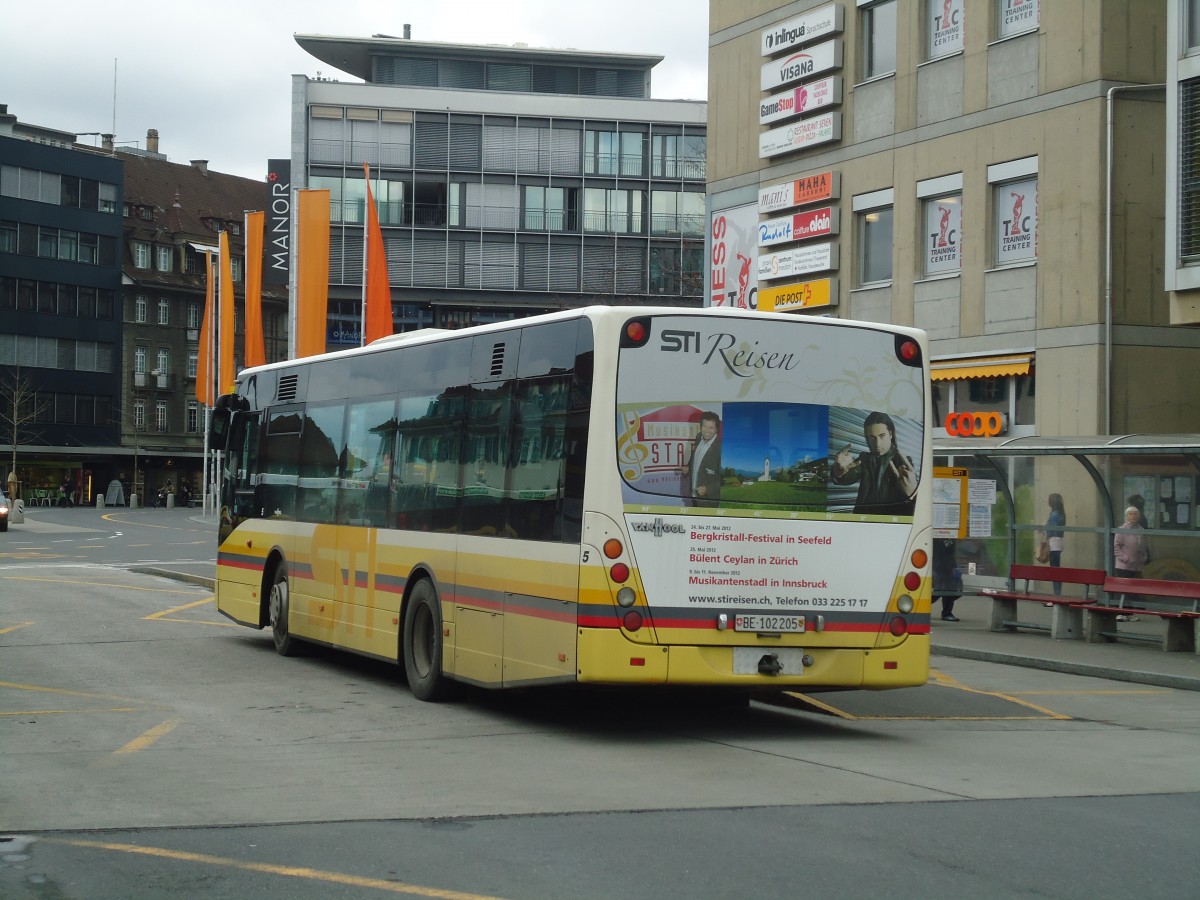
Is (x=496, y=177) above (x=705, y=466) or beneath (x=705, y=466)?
above

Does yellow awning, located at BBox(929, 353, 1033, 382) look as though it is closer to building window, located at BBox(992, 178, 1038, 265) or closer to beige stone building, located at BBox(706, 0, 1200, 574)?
beige stone building, located at BBox(706, 0, 1200, 574)

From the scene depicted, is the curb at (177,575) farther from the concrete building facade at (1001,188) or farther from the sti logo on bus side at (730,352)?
the sti logo on bus side at (730,352)

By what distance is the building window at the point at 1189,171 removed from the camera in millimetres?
23453

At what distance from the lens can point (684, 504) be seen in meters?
11.0

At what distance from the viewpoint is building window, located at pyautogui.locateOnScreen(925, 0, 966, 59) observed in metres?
28.6

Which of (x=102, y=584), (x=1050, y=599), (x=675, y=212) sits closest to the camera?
(x=1050, y=599)

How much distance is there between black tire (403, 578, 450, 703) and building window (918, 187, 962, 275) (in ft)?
57.1

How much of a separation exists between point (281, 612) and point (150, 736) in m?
6.01

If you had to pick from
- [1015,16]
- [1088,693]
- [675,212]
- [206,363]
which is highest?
[675,212]

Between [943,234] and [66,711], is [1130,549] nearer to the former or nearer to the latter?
[943,234]

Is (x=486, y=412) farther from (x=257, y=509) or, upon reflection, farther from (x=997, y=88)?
(x=997, y=88)

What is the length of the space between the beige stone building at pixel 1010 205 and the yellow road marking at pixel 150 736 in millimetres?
12970

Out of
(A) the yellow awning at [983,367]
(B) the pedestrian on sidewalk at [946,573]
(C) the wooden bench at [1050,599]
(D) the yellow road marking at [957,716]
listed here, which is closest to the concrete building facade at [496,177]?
(A) the yellow awning at [983,367]

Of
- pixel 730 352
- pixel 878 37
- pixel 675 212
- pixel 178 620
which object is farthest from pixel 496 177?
pixel 730 352
